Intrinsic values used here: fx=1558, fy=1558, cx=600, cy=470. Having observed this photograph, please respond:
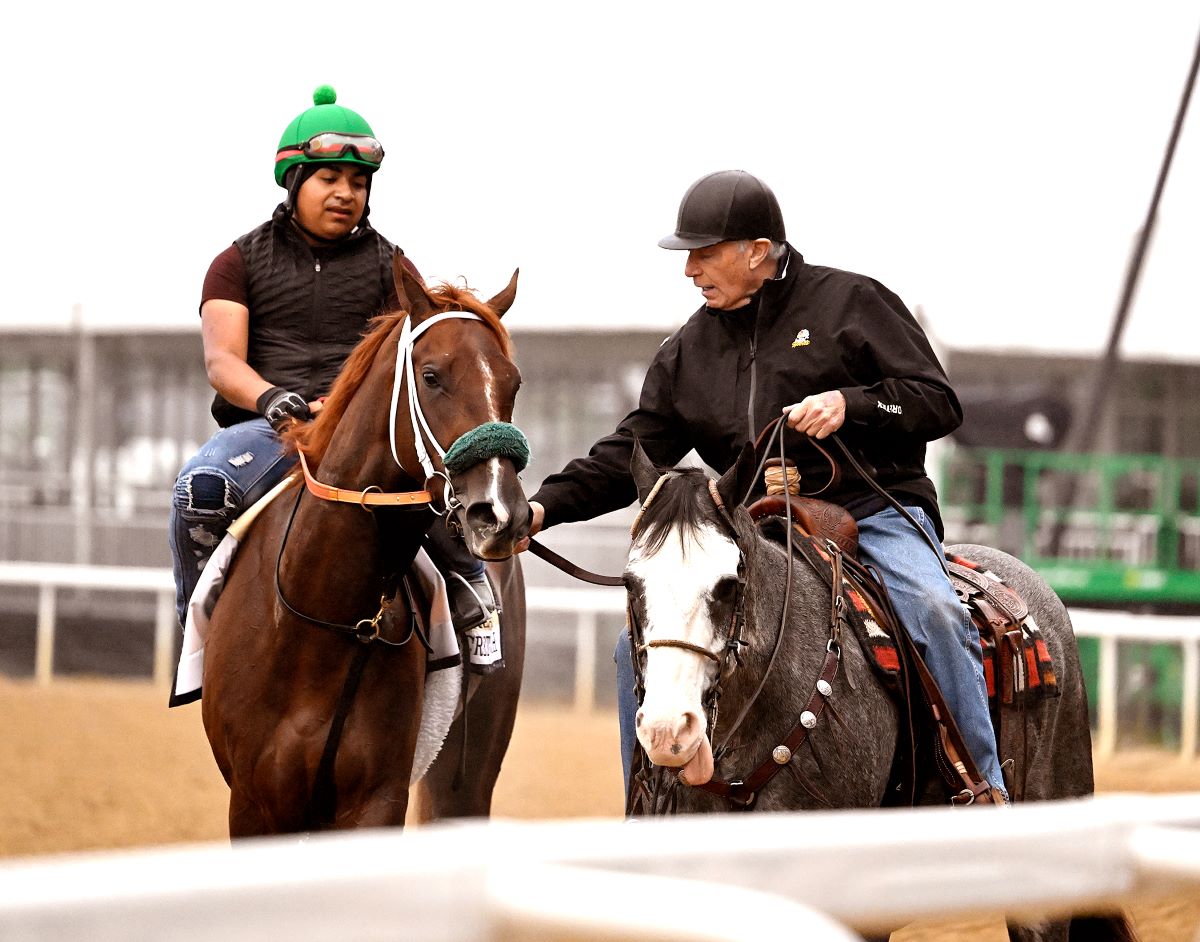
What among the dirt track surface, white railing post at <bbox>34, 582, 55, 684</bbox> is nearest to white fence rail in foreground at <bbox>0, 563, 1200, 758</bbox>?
white railing post at <bbox>34, 582, 55, 684</bbox>

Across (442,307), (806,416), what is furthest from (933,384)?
(442,307)

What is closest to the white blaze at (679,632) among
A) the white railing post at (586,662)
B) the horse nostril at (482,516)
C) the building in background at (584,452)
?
the horse nostril at (482,516)

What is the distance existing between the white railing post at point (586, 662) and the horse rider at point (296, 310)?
7522 mm

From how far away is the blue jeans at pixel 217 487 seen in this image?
467 cm

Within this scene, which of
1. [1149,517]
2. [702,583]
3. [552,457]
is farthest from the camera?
[552,457]

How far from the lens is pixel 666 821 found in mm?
1397

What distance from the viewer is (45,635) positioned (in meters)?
13.8

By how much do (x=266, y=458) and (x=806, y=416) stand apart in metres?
1.80

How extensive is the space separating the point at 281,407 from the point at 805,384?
62.0 inches

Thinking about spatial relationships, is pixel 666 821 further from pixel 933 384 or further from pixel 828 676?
pixel 933 384

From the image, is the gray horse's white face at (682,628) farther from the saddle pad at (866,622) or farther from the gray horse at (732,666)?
the saddle pad at (866,622)

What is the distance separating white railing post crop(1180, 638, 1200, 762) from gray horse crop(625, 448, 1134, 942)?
834 centimetres

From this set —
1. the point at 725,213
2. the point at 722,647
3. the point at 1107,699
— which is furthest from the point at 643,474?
the point at 1107,699

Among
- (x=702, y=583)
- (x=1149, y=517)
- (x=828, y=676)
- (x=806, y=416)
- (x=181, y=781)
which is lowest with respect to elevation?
(x=181, y=781)
